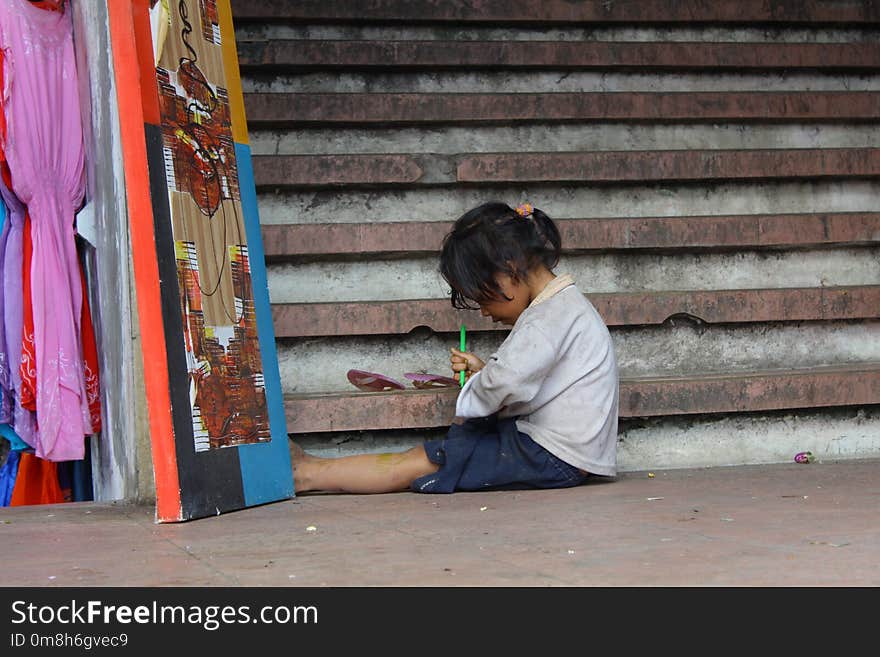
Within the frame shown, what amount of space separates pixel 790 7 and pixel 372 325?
8.50ft

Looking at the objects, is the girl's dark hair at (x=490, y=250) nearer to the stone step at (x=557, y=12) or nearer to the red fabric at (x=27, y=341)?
the red fabric at (x=27, y=341)

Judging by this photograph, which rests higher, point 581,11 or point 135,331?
point 581,11

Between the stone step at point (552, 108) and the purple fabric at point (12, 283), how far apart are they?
0.95 metres

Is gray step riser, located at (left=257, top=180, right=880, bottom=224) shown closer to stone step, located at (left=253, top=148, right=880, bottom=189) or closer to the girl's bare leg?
stone step, located at (left=253, top=148, right=880, bottom=189)

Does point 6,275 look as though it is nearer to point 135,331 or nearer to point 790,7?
point 135,331

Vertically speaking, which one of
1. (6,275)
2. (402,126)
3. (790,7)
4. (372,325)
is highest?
(790,7)

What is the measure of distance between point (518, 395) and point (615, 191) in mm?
1455

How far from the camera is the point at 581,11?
4.64m

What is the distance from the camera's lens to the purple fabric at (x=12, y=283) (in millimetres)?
3762

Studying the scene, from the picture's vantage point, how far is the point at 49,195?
3805 millimetres

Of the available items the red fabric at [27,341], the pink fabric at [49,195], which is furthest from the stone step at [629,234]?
the red fabric at [27,341]

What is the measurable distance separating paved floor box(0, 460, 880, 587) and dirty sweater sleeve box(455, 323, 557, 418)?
26cm
